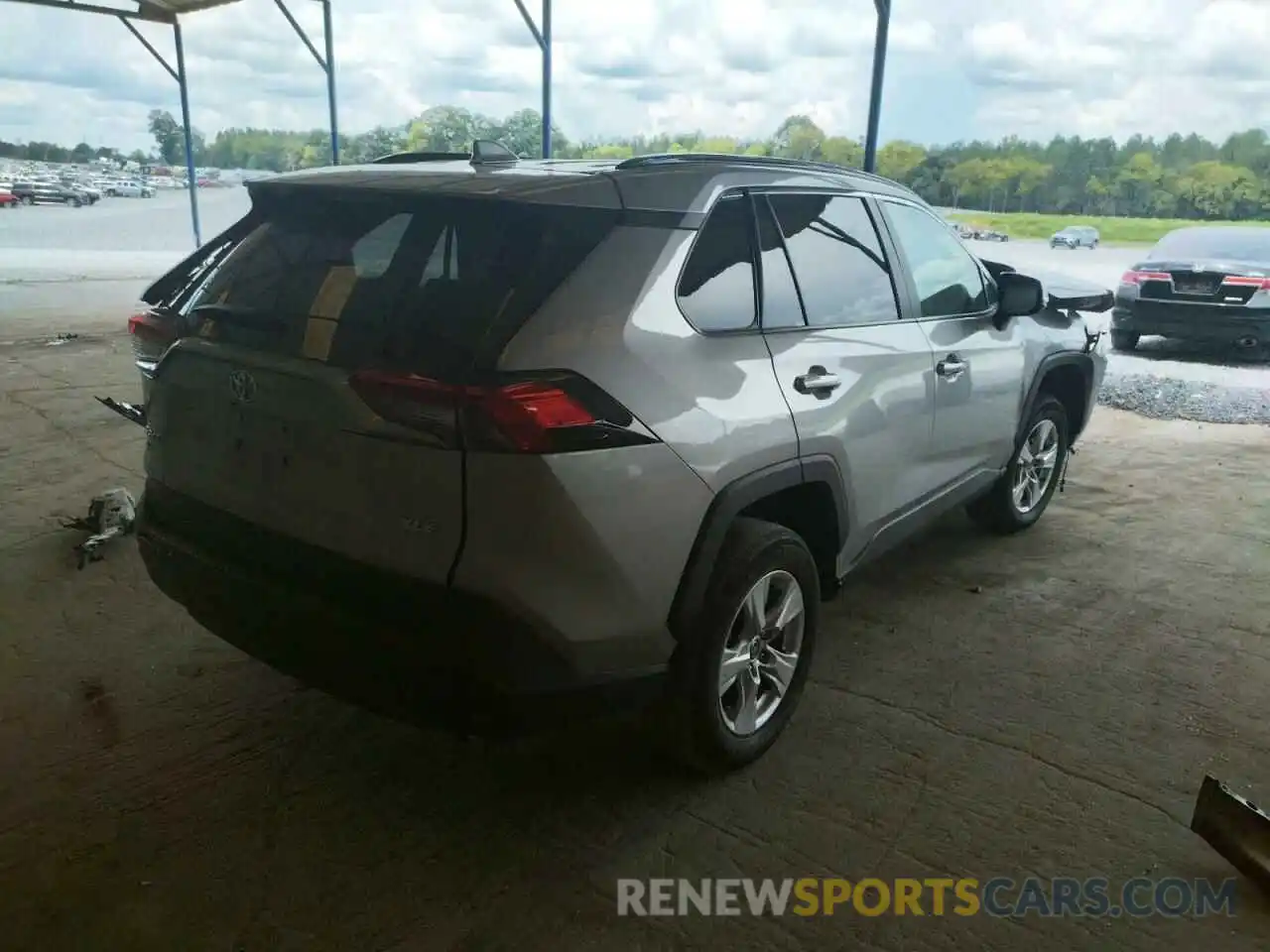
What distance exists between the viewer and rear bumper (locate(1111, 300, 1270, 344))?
29.2ft

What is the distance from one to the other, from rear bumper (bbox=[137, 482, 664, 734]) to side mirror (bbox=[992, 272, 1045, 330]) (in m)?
2.50

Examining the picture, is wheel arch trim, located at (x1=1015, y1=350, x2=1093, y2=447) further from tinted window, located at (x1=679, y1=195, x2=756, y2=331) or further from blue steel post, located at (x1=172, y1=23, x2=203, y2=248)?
blue steel post, located at (x1=172, y1=23, x2=203, y2=248)

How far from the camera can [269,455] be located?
2.27 meters

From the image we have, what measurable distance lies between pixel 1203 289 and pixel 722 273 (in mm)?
8434

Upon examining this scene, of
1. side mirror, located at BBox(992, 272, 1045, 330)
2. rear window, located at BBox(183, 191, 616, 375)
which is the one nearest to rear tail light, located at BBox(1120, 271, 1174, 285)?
side mirror, located at BBox(992, 272, 1045, 330)

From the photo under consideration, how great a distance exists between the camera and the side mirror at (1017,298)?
393cm

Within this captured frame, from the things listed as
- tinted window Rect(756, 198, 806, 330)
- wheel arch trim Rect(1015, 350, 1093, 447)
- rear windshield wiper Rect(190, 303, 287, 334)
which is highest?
tinted window Rect(756, 198, 806, 330)

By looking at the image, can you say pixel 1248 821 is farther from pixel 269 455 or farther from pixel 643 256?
pixel 269 455

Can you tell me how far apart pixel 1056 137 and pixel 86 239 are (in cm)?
1720

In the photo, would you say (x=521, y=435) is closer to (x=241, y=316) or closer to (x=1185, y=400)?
(x=241, y=316)

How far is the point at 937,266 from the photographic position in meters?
3.73

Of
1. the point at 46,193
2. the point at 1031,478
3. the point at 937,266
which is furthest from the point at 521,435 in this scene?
the point at 46,193

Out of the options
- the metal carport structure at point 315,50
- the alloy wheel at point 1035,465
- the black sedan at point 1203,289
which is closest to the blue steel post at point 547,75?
the metal carport structure at point 315,50

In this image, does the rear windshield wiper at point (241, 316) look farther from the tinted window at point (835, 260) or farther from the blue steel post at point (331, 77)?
the blue steel post at point (331, 77)
